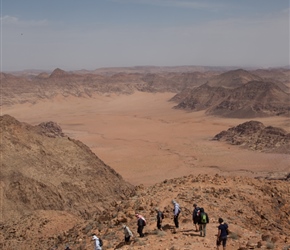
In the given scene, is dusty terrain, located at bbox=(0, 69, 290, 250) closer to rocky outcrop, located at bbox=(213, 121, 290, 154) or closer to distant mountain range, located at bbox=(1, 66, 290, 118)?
rocky outcrop, located at bbox=(213, 121, 290, 154)

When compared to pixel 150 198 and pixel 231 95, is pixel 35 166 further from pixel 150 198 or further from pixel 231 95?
pixel 231 95

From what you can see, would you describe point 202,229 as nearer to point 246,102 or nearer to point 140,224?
point 140,224

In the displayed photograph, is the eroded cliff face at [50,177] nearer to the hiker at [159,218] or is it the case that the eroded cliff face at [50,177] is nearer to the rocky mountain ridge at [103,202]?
the rocky mountain ridge at [103,202]

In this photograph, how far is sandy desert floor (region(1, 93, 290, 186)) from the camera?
125 ft

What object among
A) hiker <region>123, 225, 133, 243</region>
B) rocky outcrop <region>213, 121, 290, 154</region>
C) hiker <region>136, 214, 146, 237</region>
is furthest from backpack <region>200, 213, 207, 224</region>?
rocky outcrop <region>213, 121, 290, 154</region>

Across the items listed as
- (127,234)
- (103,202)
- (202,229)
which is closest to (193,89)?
(103,202)

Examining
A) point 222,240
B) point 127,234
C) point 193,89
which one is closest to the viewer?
point 222,240

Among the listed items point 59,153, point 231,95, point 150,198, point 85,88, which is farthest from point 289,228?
point 85,88

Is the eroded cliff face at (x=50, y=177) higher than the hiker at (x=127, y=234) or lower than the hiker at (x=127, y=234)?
lower

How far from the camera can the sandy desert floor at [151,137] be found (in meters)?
38.1

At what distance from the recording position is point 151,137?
189 ft

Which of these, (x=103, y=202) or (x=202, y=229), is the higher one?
(x=202, y=229)

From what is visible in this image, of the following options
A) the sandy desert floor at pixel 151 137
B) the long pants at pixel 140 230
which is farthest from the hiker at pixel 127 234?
the sandy desert floor at pixel 151 137

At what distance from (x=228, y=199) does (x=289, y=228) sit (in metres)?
2.52
